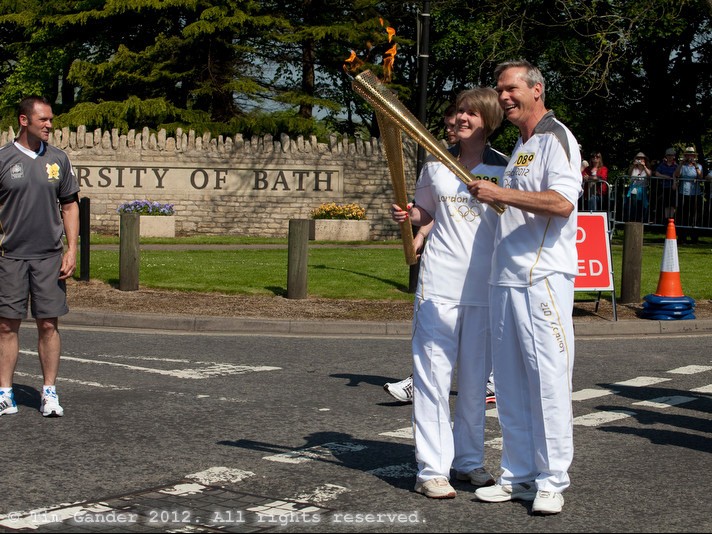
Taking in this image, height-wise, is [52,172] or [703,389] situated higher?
[52,172]

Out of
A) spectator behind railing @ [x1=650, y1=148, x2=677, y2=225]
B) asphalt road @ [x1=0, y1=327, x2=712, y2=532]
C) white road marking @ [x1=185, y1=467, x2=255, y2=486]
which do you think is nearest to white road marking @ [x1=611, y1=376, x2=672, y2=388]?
asphalt road @ [x1=0, y1=327, x2=712, y2=532]

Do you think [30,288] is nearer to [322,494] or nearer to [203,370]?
[203,370]

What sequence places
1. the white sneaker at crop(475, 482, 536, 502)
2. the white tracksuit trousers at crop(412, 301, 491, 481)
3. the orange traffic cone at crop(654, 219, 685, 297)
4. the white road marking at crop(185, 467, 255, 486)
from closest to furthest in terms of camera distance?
1. the white sneaker at crop(475, 482, 536, 502)
2. the white tracksuit trousers at crop(412, 301, 491, 481)
3. the white road marking at crop(185, 467, 255, 486)
4. the orange traffic cone at crop(654, 219, 685, 297)

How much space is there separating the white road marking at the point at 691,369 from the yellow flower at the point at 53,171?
5423 mm

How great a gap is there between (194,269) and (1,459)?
37.6ft

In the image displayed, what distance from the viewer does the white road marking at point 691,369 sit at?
32.6 feet

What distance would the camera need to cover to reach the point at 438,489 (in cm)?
536

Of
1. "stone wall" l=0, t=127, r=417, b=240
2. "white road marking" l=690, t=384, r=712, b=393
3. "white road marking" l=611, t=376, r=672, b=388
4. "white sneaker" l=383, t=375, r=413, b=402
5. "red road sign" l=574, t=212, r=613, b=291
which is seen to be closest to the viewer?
"white sneaker" l=383, t=375, r=413, b=402

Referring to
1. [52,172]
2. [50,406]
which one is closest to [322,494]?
[50,406]

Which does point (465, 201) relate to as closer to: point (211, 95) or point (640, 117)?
point (211, 95)

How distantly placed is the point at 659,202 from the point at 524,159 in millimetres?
19833

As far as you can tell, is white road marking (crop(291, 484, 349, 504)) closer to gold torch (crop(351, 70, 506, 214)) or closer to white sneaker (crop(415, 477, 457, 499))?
white sneaker (crop(415, 477, 457, 499))

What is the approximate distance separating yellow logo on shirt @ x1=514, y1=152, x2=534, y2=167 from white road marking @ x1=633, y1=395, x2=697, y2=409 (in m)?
3.55

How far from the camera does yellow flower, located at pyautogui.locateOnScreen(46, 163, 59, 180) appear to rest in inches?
297
